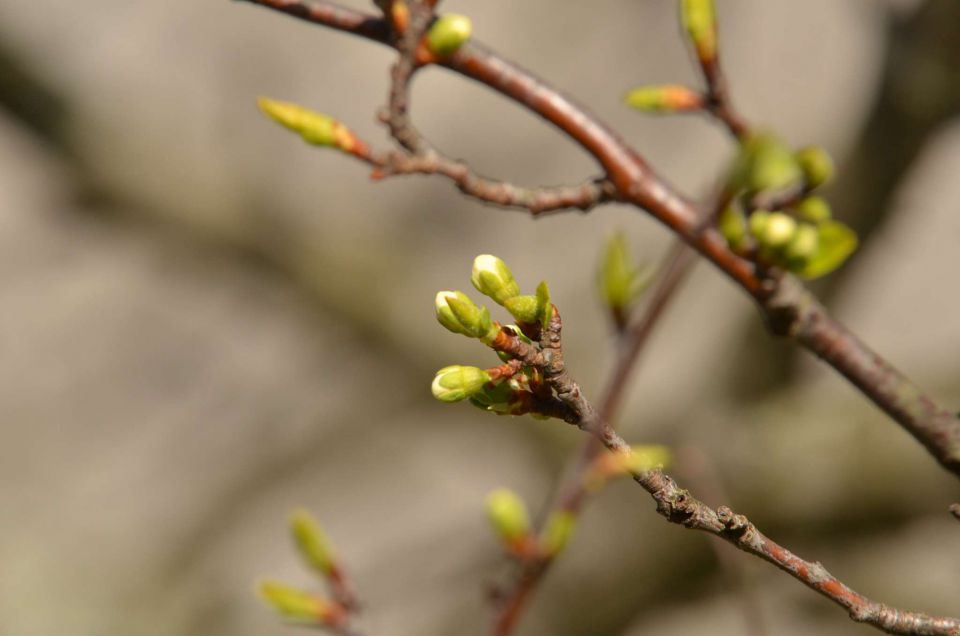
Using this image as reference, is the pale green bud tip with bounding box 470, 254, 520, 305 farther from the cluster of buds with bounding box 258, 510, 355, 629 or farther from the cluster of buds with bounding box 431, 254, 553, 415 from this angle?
the cluster of buds with bounding box 258, 510, 355, 629

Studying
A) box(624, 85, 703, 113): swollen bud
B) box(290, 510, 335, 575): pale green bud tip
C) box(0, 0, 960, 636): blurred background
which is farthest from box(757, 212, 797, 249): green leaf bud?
box(0, 0, 960, 636): blurred background

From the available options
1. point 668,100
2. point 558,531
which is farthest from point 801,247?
point 558,531

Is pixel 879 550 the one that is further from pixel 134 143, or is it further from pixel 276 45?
pixel 276 45

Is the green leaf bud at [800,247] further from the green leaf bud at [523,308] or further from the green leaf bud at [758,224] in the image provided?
the green leaf bud at [523,308]

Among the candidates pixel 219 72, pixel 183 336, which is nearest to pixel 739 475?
pixel 183 336

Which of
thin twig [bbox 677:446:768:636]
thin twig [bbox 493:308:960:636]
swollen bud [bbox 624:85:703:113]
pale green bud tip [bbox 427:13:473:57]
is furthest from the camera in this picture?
thin twig [bbox 677:446:768:636]

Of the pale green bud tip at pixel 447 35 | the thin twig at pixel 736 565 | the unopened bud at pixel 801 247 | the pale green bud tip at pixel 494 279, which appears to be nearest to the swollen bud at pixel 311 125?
the pale green bud tip at pixel 447 35

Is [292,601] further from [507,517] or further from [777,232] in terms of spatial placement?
[777,232]
